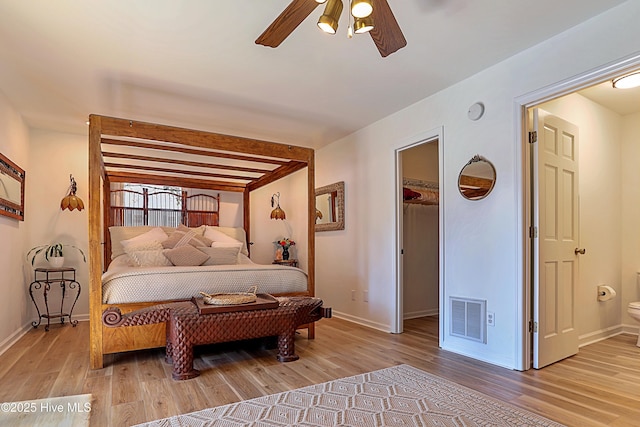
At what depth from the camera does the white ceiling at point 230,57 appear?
235cm

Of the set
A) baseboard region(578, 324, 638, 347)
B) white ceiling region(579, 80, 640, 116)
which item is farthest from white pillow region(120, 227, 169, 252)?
white ceiling region(579, 80, 640, 116)

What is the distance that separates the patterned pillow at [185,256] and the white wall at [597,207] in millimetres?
3952

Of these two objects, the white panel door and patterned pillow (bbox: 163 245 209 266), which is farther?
patterned pillow (bbox: 163 245 209 266)

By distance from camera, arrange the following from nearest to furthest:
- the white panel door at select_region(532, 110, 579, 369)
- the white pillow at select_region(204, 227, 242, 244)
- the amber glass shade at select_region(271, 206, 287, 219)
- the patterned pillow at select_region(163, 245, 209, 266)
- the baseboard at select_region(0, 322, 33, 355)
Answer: the white panel door at select_region(532, 110, 579, 369) < the baseboard at select_region(0, 322, 33, 355) < the patterned pillow at select_region(163, 245, 209, 266) < the white pillow at select_region(204, 227, 242, 244) < the amber glass shade at select_region(271, 206, 287, 219)

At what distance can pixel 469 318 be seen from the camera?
3262 millimetres

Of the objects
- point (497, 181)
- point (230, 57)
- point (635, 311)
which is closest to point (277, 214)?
point (230, 57)

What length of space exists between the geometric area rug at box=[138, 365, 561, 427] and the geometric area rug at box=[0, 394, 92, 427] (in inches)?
16.7

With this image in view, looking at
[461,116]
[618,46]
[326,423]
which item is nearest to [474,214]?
[461,116]

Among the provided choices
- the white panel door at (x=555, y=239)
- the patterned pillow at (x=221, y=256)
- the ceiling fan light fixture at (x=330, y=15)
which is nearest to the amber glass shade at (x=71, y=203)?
the patterned pillow at (x=221, y=256)

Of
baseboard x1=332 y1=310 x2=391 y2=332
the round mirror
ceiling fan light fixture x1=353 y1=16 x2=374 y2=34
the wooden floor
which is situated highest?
ceiling fan light fixture x1=353 y1=16 x2=374 y2=34

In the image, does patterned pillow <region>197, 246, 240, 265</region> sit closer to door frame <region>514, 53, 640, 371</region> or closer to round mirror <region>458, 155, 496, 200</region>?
round mirror <region>458, 155, 496, 200</region>

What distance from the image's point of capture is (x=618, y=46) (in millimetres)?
2350

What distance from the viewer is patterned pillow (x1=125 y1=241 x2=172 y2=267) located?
13.6 feet

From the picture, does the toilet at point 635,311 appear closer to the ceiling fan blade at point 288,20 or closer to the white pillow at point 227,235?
the ceiling fan blade at point 288,20
